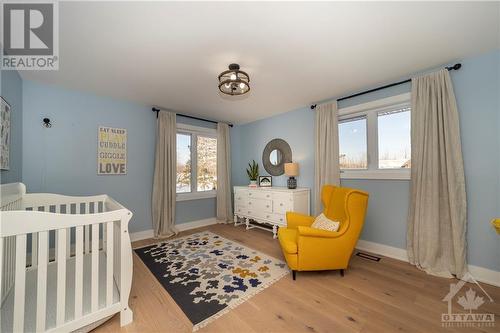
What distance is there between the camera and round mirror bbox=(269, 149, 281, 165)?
413 cm

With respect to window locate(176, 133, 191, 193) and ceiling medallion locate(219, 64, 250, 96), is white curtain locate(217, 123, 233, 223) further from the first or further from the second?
ceiling medallion locate(219, 64, 250, 96)

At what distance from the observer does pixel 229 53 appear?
6.57 feet

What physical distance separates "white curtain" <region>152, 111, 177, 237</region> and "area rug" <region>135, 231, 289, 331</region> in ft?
1.32

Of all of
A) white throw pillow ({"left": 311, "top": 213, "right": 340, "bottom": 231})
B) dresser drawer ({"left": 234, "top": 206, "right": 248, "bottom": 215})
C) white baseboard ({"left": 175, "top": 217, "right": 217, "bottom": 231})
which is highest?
white throw pillow ({"left": 311, "top": 213, "right": 340, "bottom": 231})

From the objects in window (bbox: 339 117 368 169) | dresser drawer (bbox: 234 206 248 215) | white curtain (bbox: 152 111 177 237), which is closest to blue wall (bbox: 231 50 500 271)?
window (bbox: 339 117 368 169)

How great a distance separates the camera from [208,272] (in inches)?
90.8

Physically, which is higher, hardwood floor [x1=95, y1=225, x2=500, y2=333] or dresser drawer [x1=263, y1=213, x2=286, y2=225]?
dresser drawer [x1=263, y1=213, x2=286, y2=225]

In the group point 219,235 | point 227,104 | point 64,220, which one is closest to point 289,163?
point 227,104

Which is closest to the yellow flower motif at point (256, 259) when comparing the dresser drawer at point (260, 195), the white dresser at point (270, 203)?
the white dresser at point (270, 203)

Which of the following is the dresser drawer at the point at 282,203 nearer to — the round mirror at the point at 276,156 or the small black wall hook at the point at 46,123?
the round mirror at the point at 276,156

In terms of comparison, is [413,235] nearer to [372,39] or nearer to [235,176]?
[372,39]

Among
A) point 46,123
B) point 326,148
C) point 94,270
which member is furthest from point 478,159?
point 46,123

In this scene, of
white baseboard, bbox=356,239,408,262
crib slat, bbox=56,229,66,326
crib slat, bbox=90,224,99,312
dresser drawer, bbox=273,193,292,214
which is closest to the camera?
crib slat, bbox=56,229,66,326

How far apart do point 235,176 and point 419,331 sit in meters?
4.03
